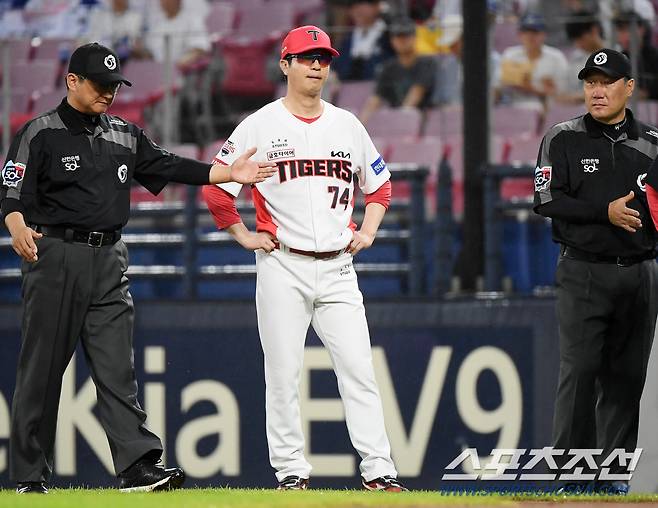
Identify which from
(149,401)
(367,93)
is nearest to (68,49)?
(367,93)

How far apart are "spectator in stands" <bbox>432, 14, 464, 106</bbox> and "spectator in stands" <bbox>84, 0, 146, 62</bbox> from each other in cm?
240

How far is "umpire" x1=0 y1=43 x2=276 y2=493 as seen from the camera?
5668 millimetres

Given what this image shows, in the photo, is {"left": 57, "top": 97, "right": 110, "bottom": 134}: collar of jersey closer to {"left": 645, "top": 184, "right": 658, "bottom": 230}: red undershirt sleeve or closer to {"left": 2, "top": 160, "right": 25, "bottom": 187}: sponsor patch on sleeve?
{"left": 2, "top": 160, "right": 25, "bottom": 187}: sponsor patch on sleeve

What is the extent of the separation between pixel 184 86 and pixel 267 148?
3537mm

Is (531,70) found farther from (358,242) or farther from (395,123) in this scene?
(358,242)

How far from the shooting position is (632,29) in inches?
318

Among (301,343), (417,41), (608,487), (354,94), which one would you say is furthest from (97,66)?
(354,94)

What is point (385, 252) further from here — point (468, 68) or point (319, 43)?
point (319, 43)

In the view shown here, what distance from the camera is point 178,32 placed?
947 cm

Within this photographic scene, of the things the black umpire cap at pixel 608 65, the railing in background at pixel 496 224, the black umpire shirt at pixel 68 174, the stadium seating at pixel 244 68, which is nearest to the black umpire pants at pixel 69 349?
the black umpire shirt at pixel 68 174

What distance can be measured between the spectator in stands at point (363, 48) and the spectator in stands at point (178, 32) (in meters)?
0.97

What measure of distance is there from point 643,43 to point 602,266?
245cm

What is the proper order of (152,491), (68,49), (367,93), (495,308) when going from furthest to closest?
(68,49), (367,93), (495,308), (152,491)

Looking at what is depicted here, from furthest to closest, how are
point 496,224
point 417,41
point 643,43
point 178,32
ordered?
1. point 178,32
2. point 417,41
3. point 643,43
4. point 496,224
